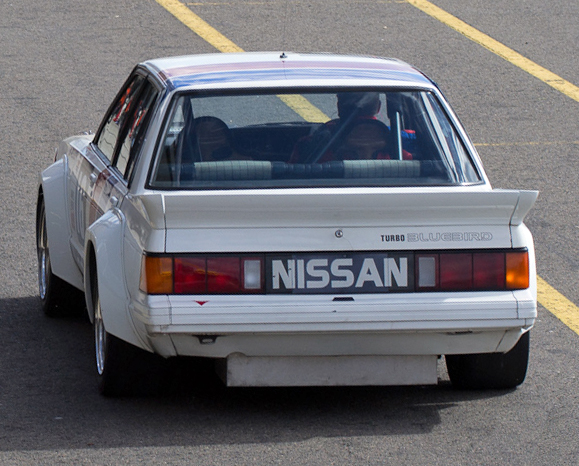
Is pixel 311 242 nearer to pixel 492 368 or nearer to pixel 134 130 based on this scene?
pixel 492 368

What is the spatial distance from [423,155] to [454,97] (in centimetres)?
815

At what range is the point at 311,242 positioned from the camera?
4652mm

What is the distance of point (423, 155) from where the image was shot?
209 inches

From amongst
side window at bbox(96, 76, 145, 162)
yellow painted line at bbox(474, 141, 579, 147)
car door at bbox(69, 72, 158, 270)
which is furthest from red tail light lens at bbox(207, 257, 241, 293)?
yellow painted line at bbox(474, 141, 579, 147)

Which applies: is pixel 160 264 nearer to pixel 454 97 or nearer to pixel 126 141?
pixel 126 141

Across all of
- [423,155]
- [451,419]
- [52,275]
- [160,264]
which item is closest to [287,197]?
[160,264]

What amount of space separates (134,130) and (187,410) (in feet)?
4.62

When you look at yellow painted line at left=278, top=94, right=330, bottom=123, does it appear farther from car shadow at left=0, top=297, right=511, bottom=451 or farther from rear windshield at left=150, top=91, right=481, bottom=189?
car shadow at left=0, top=297, right=511, bottom=451

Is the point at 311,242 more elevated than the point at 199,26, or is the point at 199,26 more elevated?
the point at 311,242

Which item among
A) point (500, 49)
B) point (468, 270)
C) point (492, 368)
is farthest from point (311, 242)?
point (500, 49)

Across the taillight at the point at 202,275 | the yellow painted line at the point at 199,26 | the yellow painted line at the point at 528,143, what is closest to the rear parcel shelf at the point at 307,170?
the taillight at the point at 202,275

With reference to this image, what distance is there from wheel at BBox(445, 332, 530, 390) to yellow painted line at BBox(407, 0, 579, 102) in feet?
28.0

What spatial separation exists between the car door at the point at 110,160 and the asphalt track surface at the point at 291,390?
78 cm

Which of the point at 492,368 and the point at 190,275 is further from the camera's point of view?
the point at 492,368
